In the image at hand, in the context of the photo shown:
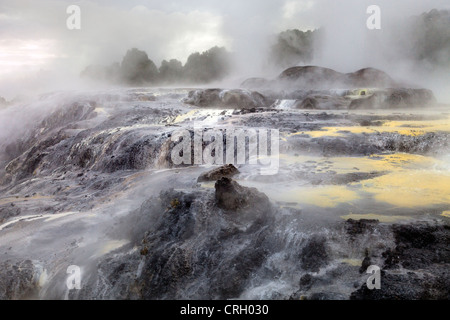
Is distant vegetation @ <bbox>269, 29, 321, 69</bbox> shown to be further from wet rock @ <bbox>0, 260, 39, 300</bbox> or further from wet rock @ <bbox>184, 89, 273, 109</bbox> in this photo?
wet rock @ <bbox>0, 260, 39, 300</bbox>

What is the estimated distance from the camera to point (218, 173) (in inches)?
324

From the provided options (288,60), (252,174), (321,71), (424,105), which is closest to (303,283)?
(252,174)

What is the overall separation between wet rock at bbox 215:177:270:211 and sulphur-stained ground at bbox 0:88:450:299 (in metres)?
0.02

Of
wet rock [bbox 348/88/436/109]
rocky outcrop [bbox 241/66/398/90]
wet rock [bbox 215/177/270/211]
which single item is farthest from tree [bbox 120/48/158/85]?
wet rock [bbox 215/177/270/211]


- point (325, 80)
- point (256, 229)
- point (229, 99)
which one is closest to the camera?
point (256, 229)

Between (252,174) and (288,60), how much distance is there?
38685mm

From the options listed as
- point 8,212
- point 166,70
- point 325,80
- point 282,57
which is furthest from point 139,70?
point 8,212

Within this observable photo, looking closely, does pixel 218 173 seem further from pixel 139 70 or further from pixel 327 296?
pixel 139 70

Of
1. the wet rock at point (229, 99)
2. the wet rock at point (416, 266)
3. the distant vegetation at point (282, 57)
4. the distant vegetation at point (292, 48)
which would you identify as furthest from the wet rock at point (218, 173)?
the distant vegetation at point (292, 48)

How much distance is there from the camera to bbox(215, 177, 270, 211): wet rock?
6.03 metres

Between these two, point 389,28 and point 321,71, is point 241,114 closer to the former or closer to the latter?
point 321,71

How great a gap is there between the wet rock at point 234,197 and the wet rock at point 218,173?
1669mm

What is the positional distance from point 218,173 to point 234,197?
226 cm

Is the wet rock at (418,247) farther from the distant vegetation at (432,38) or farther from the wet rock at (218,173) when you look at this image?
the distant vegetation at (432,38)
